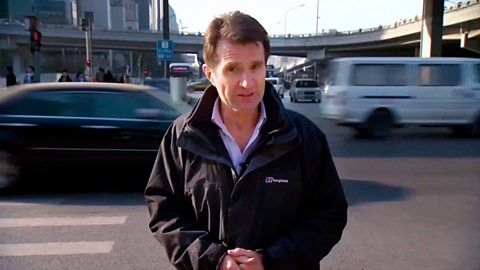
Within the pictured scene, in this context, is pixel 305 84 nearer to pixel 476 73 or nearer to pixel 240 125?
pixel 476 73

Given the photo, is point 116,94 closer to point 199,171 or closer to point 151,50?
point 199,171

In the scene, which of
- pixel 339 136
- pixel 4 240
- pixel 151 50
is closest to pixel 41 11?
pixel 151 50

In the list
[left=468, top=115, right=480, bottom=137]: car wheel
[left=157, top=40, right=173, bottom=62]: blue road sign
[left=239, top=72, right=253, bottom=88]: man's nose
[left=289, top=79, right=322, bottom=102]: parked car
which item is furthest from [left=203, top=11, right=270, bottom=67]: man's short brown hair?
[left=289, top=79, right=322, bottom=102]: parked car

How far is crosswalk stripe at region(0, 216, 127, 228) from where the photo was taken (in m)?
5.20

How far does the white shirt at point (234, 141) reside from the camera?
1.83 m

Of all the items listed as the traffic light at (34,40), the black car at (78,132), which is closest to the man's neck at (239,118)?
the black car at (78,132)

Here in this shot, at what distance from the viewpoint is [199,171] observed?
180 cm

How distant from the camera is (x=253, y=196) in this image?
1.74m

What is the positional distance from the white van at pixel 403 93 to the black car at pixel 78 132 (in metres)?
6.91

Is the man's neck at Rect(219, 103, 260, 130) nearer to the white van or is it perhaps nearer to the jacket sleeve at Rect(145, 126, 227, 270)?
the jacket sleeve at Rect(145, 126, 227, 270)

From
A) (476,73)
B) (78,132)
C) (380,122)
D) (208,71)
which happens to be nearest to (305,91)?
(476,73)

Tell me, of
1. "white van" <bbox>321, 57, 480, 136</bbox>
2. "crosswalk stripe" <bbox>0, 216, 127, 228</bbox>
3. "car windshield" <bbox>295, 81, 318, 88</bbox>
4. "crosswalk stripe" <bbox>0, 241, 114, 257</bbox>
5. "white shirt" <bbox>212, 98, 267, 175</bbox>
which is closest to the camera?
"white shirt" <bbox>212, 98, 267, 175</bbox>

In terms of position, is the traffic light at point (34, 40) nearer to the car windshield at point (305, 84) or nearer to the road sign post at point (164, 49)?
the road sign post at point (164, 49)

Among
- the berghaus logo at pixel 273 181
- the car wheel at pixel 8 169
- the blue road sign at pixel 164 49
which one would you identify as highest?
the blue road sign at pixel 164 49
